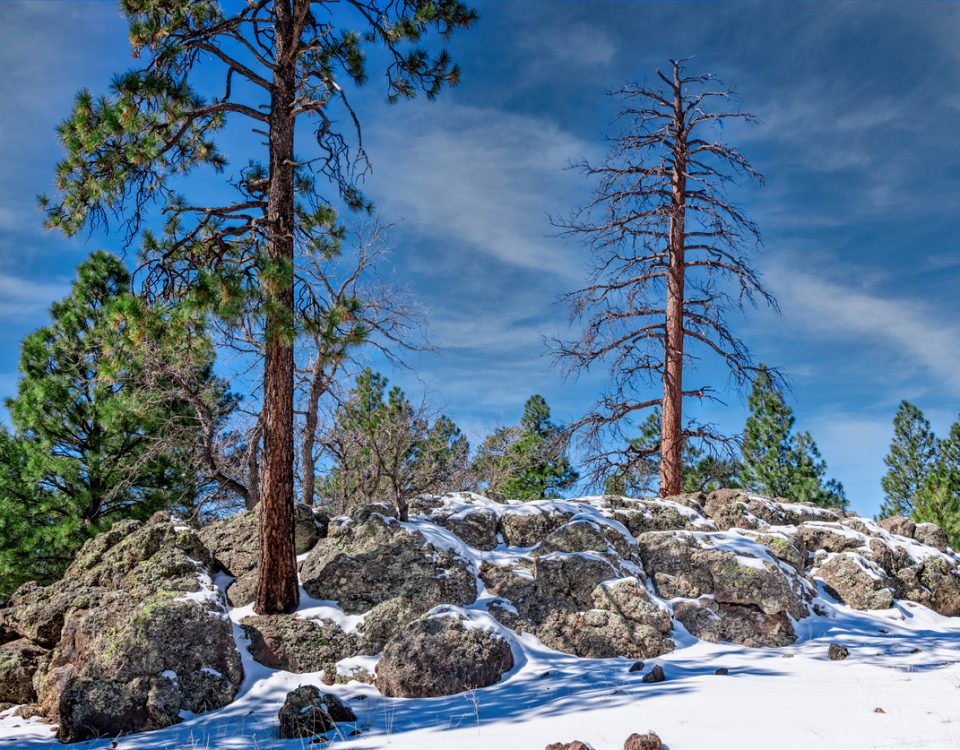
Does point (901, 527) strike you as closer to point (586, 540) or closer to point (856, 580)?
point (856, 580)

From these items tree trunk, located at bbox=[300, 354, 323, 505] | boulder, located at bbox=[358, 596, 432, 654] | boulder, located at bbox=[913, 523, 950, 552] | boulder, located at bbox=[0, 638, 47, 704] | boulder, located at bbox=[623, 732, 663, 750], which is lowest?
boulder, located at bbox=[0, 638, 47, 704]

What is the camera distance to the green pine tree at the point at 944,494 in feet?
72.0

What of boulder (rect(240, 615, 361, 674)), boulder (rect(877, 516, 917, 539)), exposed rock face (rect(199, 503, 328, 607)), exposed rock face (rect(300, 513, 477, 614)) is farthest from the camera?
boulder (rect(877, 516, 917, 539))

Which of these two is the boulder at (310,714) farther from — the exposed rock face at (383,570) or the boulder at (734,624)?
the boulder at (734,624)

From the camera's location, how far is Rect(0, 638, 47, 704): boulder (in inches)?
325

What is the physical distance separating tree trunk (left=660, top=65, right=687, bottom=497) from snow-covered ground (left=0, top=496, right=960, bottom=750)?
16.3ft

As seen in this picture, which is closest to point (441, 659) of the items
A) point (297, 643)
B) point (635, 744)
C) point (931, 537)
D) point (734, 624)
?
point (297, 643)

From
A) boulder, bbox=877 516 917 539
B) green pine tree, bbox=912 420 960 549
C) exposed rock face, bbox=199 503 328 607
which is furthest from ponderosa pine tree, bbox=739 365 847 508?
exposed rock face, bbox=199 503 328 607

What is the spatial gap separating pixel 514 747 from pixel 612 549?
535 centimetres

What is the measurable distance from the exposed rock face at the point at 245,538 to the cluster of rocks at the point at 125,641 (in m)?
0.52

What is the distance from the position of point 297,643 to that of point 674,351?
950 centimetres

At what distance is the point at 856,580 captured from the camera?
11109 millimetres

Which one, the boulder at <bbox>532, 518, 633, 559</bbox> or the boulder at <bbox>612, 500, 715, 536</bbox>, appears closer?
the boulder at <bbox>532, 518, 633, 559</bbox>

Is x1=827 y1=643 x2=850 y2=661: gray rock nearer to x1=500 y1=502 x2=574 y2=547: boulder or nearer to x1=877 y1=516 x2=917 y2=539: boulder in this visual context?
x1=500 y1=502 x2=574 y2=547: boulder
